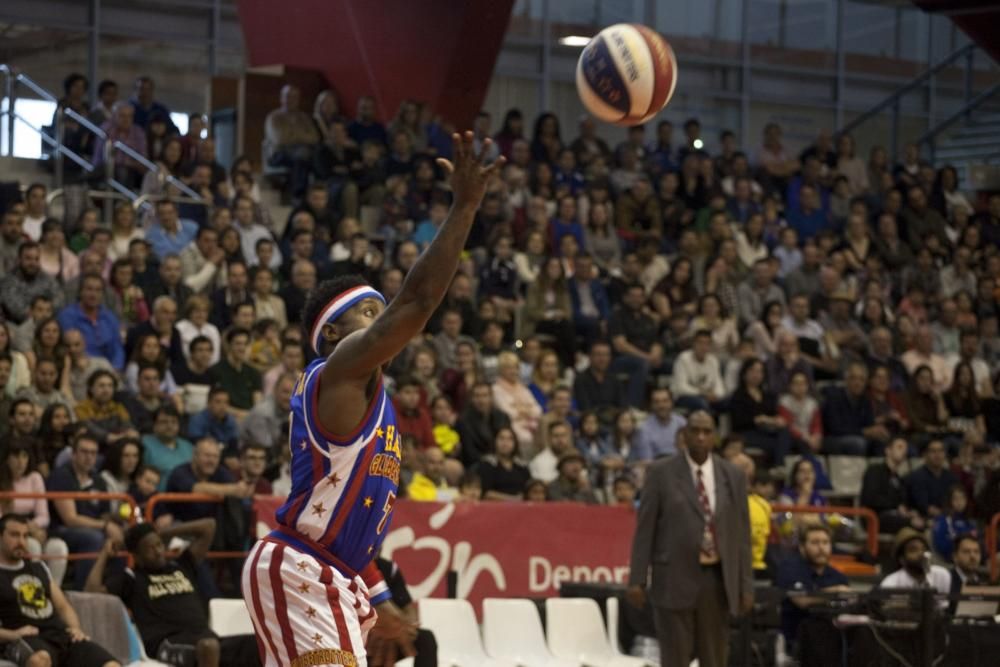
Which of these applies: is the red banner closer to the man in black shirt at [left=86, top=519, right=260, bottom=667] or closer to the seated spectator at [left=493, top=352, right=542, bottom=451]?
the seated spectator at [left=493, top=352, right=542, bottom=451]

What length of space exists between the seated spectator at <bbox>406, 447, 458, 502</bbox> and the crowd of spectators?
1.0 inches

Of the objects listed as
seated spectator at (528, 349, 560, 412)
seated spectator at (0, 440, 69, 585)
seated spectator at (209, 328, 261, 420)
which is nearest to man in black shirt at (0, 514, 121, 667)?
seated spectator at (0, 440, 69, 585)

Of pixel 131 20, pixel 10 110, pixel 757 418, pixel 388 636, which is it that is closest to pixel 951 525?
pixel 757 418

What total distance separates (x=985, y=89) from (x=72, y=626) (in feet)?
70.0

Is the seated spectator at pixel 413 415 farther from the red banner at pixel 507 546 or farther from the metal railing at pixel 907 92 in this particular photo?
the metal railing at pixel 907 92

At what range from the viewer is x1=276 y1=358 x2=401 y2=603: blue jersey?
5.86 meters

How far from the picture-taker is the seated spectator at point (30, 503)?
1201cm

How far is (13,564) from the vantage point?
1078 cm

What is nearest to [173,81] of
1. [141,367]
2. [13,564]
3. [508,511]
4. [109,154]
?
[109,154]

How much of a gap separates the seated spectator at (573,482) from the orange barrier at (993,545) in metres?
3.46

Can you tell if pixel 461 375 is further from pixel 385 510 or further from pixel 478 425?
pixel 385 510

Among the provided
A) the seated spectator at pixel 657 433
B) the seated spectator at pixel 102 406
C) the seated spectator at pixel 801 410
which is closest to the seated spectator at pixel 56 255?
the seated spectator at pixel 102 406

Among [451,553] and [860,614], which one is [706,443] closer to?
[860,614]

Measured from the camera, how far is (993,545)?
15.2 metres
